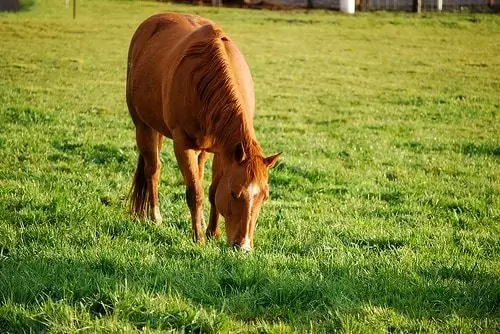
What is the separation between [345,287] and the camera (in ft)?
15.4

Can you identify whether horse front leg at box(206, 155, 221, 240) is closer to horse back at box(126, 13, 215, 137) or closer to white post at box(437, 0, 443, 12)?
horse back at box(126, 13, 215, 137)

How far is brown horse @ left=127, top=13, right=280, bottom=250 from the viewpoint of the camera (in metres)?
5.50

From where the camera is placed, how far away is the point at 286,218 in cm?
724

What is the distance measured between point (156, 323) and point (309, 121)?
1097 centimetres

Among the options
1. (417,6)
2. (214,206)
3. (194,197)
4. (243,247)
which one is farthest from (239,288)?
(417,6)

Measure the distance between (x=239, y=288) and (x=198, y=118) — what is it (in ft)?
6.76

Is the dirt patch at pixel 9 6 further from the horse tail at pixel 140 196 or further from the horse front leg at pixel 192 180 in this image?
the horse front leg at pixel 192 180

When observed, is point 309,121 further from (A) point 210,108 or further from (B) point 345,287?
(B) point 345,287

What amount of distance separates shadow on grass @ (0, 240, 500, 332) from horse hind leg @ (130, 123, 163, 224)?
6.65 ft

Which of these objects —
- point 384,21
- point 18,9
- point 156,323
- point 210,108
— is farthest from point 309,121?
point 18,9

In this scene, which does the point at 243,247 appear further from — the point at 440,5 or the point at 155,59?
the point at 440,5

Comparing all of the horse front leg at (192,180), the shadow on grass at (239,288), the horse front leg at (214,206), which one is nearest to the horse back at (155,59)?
the horse front leg at (192,180)

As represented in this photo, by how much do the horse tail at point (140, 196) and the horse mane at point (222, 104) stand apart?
1.50m

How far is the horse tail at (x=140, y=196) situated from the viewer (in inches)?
286
